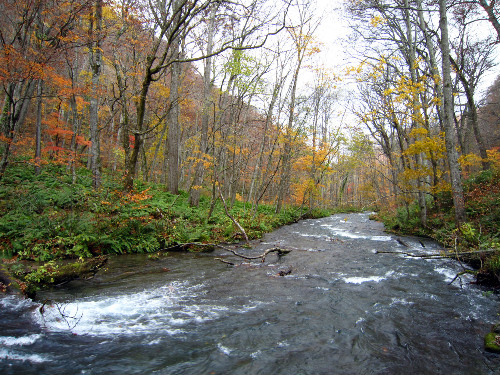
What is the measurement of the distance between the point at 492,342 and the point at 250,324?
3177 mm

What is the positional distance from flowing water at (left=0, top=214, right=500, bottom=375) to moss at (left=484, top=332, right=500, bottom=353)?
10 centimetres

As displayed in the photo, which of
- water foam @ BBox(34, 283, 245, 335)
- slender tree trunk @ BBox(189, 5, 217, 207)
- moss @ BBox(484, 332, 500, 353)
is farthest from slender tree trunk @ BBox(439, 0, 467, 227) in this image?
slender tree trunk @ BBox(189, 5, 217, 207)

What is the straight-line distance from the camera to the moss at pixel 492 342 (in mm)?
3432

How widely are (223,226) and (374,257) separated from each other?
581cm

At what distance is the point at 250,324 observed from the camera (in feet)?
13.4

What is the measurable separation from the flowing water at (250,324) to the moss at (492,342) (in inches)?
4.1

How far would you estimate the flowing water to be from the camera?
10.2 feet

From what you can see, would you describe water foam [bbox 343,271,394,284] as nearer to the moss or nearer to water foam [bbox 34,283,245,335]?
the moss

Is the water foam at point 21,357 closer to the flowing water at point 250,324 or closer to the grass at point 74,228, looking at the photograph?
the flowing water at point 250,324

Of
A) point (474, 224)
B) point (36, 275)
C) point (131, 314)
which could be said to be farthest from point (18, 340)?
point (474, 224)

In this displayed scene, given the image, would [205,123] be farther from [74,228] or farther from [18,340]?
[18,340]

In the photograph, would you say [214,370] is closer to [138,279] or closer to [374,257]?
[138,279]

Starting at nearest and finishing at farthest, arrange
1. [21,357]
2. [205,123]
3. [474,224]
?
[21,357], [474,224], [205,123]

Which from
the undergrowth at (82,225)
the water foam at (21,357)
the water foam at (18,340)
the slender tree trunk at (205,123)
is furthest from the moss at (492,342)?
the slender tree trunk at (205,123)
